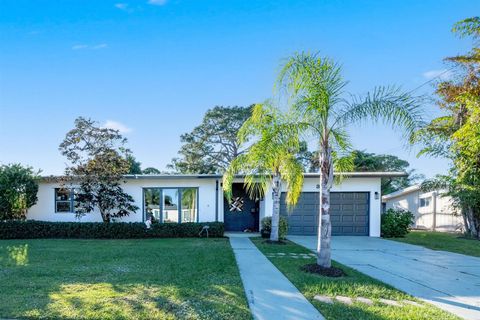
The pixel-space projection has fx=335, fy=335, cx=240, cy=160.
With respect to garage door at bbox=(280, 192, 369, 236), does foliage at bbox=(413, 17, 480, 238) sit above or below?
above

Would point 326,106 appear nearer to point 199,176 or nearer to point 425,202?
point 199,176

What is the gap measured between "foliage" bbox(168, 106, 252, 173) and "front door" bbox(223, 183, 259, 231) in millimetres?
12794

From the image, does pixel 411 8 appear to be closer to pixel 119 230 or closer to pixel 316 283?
pixel 316 283

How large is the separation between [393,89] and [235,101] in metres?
23.6

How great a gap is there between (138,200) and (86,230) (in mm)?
2486

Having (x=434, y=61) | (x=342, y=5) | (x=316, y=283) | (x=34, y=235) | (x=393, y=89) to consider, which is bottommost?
(x=34, y=235)

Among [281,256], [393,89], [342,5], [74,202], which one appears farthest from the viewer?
[74,202]

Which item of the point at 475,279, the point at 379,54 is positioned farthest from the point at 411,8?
the point at 475,279

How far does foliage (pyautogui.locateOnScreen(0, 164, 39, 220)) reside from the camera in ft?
45.6

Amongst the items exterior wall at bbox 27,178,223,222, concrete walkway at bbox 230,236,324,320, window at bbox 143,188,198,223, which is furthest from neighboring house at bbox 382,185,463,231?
concrete walkway at bbox 230,236,324,320

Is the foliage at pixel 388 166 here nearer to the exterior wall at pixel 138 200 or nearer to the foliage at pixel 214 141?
the foliage at pixel 214 141

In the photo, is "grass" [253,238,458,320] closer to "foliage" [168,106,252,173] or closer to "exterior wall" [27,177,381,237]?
"exterior wall" [27,177,381,237]

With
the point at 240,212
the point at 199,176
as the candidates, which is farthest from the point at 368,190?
the point at 199,176

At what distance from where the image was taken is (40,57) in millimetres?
11719
